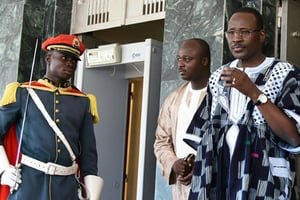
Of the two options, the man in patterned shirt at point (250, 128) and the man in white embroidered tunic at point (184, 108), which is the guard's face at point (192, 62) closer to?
the man in white embroidered tunic at point (184, 108)

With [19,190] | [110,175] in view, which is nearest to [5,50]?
[110,175]

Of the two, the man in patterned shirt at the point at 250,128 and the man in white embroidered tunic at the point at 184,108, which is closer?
the man in patterned shirt at the point at 250,128

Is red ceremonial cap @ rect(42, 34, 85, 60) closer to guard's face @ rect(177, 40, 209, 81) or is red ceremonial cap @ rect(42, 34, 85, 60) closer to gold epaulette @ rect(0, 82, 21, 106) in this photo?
gold epaulette @ rect(0, 82, 21, 106)

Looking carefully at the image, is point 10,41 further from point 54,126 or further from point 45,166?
point 45,166

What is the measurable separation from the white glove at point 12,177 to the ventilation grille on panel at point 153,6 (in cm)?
252

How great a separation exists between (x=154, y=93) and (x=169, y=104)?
1186 mm

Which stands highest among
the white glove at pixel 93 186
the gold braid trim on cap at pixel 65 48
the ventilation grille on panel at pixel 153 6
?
the ventilation grille on panel at pixel 153 6

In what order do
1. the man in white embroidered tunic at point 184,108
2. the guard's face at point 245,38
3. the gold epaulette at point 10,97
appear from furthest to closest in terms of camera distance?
1. the man in white embroidered tunic at point 184,108
2. the gold epaulette at point 10,97
3. the guard's face at point 245,38

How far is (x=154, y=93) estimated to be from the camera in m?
Answer: 4.80

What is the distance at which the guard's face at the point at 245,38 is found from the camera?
2.37 meters

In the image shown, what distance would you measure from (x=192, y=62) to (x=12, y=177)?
4.04 feet

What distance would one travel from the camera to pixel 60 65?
10.2ft

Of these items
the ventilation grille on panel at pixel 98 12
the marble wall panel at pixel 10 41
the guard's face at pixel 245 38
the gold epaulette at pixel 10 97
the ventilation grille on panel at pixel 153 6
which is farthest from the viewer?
the marble wall panel at pixel 10 41

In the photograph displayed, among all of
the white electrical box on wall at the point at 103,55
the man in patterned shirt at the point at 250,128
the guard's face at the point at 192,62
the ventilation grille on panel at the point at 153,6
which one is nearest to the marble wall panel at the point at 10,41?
the white electrical box on wall at the point at 103,55
